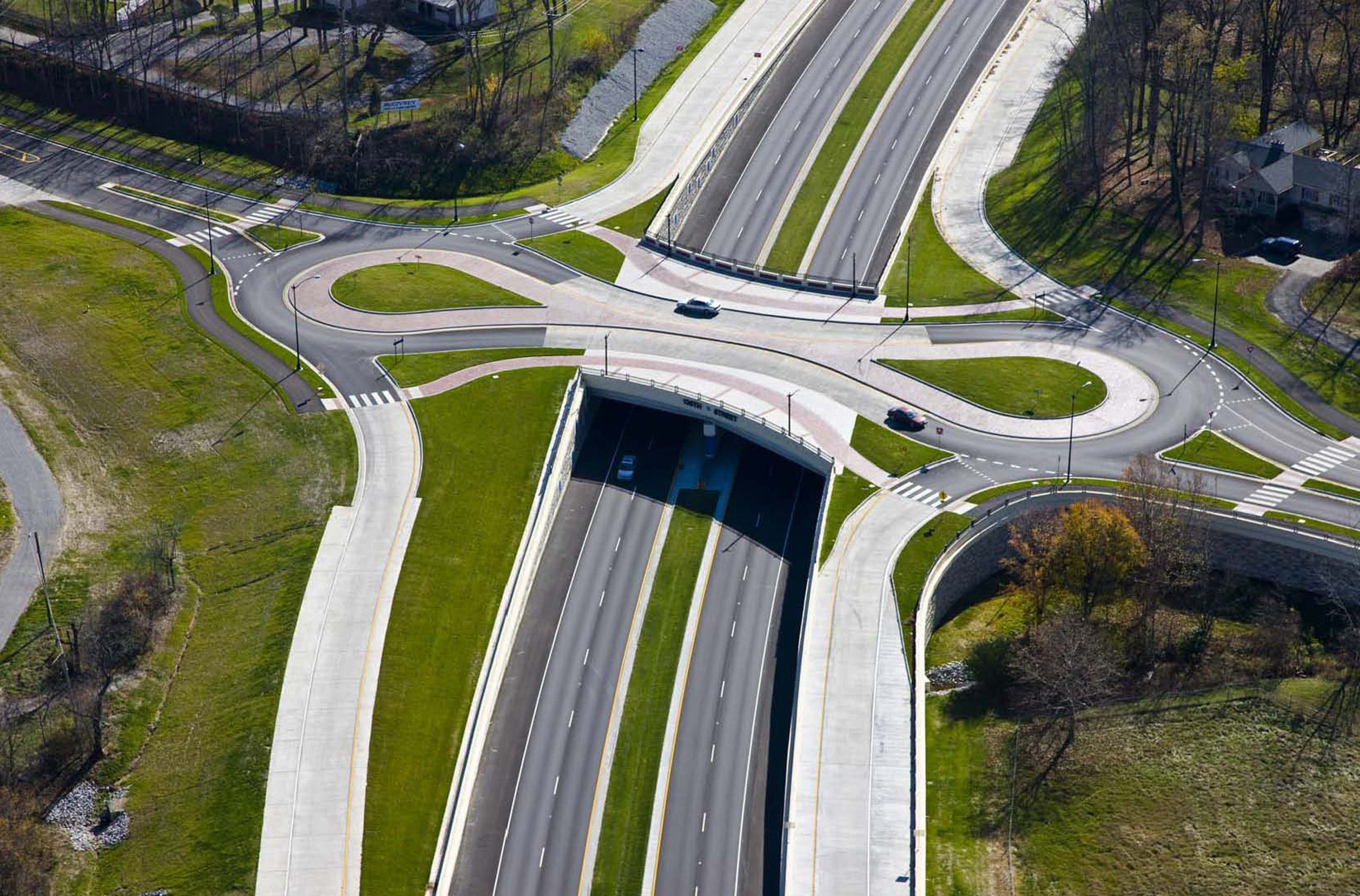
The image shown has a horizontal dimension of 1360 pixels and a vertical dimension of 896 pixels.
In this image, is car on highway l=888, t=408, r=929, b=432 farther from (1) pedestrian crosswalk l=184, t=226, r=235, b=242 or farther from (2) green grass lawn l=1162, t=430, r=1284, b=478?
(1) pedestrian crosswalk l=184, t=226, r=235, b=242

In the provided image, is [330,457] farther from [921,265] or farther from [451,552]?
[921,265]

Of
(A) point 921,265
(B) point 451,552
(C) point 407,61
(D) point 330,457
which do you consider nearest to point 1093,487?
(A) point 921,265

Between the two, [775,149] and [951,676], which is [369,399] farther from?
[775,149]

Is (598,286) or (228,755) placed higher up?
(598,286)

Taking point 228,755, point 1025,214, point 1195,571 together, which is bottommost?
point 228,755

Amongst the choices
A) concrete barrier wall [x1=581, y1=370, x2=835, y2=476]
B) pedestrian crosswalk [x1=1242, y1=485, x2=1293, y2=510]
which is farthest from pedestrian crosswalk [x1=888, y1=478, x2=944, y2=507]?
pedestrian crosswalk [x1=1242, y1=485, x2=1293, y2=510]

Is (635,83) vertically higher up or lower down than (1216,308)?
higher up

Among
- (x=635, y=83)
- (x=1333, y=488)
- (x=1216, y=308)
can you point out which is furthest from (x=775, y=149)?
(x=1333, y=488)

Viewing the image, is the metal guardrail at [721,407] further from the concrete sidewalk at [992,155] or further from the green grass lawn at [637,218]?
the concrete sidewalk at [992,155]
